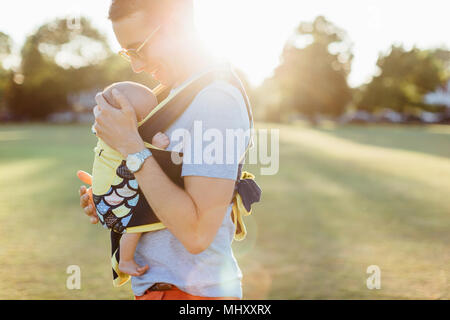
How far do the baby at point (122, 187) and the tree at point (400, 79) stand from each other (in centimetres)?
6220

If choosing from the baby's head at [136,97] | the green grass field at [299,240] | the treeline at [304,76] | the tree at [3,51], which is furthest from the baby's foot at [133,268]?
the treeline at [304,76]

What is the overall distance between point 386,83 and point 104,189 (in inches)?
2505

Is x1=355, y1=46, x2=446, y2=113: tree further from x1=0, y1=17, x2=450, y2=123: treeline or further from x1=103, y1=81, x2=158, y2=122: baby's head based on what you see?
x1=103, y1=81, x2=158, y2=122: baby's head

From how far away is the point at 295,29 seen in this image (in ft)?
208

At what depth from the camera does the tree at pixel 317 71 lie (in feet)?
201

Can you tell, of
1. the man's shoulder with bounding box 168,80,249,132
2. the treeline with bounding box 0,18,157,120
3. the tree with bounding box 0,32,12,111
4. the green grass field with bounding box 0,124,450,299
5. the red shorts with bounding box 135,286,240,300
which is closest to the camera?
the man's shoulder with bounding box 168,80,249,132

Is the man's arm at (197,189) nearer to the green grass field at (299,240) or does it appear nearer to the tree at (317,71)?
the green grass field at (299,240)

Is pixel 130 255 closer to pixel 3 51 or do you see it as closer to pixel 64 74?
pixel 3 51

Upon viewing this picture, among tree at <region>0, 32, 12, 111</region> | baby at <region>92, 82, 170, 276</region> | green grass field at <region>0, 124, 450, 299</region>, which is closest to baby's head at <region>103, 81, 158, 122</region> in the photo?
baby at <region>92, 82, 170, 276</region>

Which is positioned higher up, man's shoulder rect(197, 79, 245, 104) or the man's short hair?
the man's short hair

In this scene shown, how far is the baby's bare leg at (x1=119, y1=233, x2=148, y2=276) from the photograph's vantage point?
166 centimetres

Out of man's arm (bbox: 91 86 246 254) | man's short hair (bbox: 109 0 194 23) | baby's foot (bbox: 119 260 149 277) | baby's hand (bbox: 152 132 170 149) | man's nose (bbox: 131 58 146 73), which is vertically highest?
man's short hair (bbox: 109 0 194 23)
